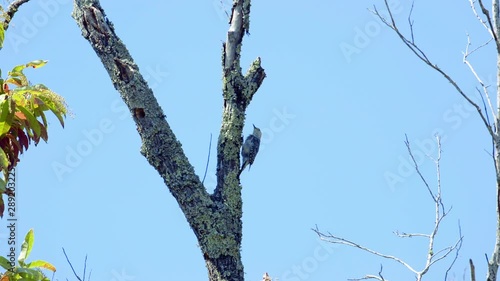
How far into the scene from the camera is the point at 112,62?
3617mm

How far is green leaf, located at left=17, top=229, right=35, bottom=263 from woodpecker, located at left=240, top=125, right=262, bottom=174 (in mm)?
2582

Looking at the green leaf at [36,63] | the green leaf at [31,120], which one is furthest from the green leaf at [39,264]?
the green leaf at [36,63]

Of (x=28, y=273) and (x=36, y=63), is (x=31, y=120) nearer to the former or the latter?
(x=36, y=63)

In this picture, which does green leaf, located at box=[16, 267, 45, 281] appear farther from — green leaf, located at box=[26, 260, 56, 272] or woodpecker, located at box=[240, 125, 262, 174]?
woodpecker, located at box=[240, 125, 262, 174]

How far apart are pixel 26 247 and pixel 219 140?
161 centimetres

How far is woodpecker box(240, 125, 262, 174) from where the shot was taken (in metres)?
4.96

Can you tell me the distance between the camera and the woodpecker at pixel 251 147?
16.3ft

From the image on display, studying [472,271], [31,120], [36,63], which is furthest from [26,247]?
[472,271]

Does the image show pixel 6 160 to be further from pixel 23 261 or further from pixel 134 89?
pixel 134 89

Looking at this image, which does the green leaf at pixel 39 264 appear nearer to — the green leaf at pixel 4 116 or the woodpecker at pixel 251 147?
the green leaf at pixel 4 116

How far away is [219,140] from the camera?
368 centimetres

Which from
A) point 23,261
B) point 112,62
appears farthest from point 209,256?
point 23,261

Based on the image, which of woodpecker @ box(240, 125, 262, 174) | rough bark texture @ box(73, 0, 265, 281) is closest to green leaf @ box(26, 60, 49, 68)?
rough bark texture @ box(73, 0, 265, 281)

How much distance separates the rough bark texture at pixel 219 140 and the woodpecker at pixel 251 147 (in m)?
1.05
